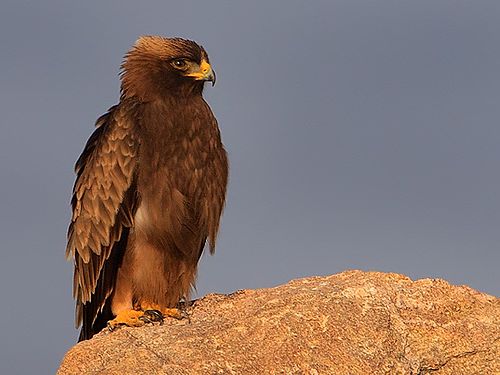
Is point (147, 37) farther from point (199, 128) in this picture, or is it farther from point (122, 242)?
point (122, 242)

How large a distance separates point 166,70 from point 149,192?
145cm

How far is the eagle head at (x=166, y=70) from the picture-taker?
31.0 ft

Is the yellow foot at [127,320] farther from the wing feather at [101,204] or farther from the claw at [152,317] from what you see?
the wing feather at [101,204]

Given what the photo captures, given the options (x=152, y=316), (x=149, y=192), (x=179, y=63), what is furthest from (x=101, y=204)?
(x=179, y=63)

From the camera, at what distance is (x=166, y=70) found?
9.61m

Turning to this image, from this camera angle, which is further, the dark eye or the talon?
the dark eye

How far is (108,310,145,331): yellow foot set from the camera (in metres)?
8.12

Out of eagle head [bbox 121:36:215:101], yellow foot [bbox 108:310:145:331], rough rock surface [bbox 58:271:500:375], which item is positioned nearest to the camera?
rough rock surface [bbox 58:271:500:375]

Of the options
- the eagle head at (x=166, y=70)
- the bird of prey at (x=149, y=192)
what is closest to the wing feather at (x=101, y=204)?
the bird of prey at (x=149, y=192)

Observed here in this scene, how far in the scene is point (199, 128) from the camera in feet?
30.2

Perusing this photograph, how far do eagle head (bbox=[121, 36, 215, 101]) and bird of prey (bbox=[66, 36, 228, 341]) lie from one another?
1cm

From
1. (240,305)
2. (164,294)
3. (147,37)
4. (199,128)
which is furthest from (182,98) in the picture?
(240,305)

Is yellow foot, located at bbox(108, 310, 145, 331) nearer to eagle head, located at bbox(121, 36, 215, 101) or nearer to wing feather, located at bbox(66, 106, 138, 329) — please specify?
wing feather, located at bbox(66, 106, 138, 329)

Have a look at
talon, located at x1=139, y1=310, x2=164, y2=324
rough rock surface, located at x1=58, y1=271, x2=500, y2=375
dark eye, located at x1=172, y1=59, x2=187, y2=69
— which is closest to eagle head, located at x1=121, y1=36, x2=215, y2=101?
dark eye, located at x1=172, y1=59, x2=187, y2=69
